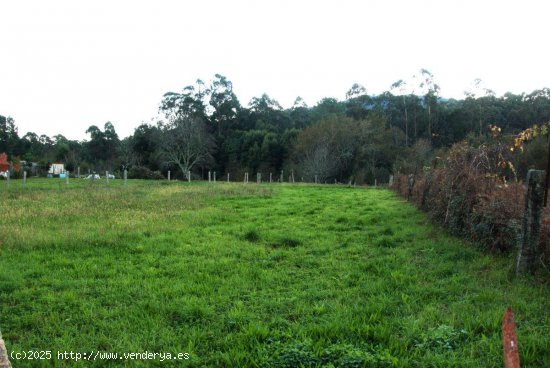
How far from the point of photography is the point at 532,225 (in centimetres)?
582

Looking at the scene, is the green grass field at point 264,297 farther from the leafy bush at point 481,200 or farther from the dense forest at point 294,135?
the dense forest at point 294,135

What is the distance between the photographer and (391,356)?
3.65 m

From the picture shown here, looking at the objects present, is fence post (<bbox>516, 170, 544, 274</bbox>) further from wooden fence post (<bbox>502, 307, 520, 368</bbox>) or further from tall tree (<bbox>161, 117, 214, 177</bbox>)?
tall tree (<bbox>161, 117, 214, 177</bbox>)

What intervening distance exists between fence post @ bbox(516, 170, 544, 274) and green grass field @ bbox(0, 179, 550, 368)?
304mm

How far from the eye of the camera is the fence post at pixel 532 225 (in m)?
5.82

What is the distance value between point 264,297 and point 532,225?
3956mm

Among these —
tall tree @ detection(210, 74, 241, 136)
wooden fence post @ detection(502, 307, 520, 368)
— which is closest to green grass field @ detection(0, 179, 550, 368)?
wooden fence post @ detection(502, 307, 520, 368)

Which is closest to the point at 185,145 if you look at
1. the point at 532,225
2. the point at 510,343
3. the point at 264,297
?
the point at 264,297

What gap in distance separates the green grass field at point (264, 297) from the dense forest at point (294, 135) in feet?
107

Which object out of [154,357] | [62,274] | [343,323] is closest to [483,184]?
[343,323]

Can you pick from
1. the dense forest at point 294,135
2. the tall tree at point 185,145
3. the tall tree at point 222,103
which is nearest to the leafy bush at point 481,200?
the dense forest at point 294,135

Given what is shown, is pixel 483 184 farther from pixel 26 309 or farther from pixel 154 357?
pixel 26 309

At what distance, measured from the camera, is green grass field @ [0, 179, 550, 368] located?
12.6 feet

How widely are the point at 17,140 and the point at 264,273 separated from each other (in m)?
77.5
